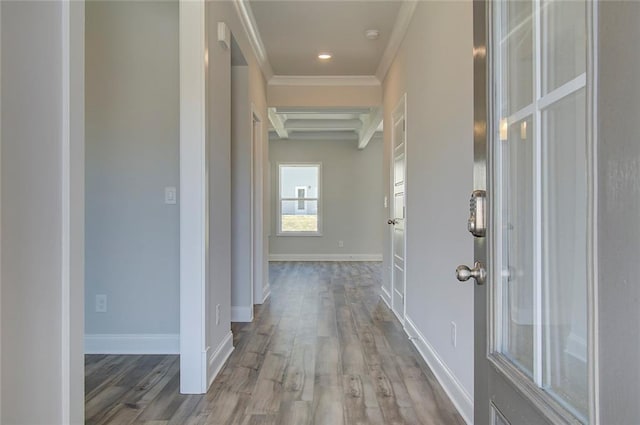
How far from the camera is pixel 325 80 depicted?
5051mm

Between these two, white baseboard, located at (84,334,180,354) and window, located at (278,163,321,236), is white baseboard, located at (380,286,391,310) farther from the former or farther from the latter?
window, located at (278,163,321,236)

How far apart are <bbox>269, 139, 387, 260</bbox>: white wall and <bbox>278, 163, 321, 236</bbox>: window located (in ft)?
0.37

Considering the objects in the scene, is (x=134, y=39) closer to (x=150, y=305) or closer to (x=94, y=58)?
(x=94, y=58)

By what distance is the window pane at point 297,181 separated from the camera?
27.5ft

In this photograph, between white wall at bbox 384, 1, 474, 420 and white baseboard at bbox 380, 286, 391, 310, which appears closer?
white wall at bbox 384, 1, 474, 420

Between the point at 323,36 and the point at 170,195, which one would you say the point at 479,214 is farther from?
the point at 323,36

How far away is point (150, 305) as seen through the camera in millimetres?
2838

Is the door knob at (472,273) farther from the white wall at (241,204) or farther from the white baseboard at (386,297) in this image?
the white baseboard at (386,297)

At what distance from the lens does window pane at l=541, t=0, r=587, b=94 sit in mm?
644

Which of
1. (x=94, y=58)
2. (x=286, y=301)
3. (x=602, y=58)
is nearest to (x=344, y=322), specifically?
(x=286, y=301)

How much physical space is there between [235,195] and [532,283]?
10.3ft

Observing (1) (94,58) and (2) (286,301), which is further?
(2) (286,301)

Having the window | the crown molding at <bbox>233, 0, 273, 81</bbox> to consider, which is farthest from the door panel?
the window

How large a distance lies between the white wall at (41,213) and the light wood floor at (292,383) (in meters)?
1.01
